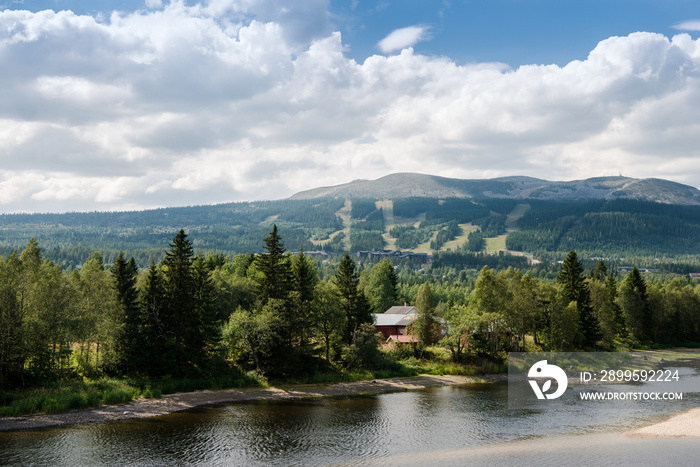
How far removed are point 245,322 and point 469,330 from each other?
120ft

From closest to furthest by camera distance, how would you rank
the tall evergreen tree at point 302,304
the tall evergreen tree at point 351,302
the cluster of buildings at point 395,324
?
the tall evergreen tree at point 302,304 < the tall evergreen tree at point 351,302 < the cluster of buildings at point 395,324

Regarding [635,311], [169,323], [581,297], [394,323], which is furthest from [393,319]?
[635,311]

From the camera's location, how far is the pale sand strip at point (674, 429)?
141 feet

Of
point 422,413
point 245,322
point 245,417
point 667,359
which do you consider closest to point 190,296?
point 245,322

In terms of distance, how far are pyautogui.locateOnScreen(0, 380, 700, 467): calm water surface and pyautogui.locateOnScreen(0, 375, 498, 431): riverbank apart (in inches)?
83.3

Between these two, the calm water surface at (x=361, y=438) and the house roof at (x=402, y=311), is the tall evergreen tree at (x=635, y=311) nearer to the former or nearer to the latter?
the house roof at (x=402, y=311)

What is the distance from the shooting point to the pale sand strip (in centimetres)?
4309

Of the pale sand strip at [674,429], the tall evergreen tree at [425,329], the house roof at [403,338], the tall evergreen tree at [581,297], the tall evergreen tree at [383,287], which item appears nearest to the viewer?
the pale sand strip at [674,429]

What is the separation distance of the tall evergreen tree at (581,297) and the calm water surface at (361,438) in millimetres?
32682

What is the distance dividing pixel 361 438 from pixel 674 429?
98.3 feet

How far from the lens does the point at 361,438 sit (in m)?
41.9

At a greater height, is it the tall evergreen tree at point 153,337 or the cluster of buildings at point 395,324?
the tall evergreen tree at point 153,337

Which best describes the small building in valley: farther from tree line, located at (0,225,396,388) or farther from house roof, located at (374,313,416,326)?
tree line, located at (0,225,396,388)

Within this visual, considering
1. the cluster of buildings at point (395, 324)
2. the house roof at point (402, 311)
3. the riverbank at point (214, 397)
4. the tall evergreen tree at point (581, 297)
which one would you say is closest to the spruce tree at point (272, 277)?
the riverbank at point (214, 397)
